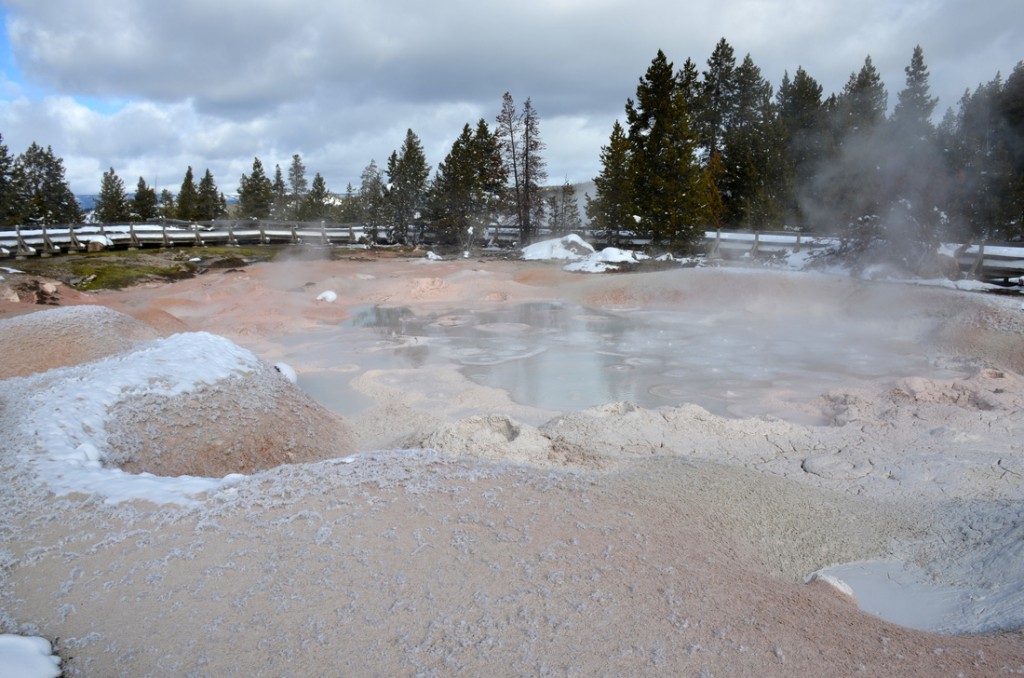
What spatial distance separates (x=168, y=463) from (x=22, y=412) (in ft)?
3.40

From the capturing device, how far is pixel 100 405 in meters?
5.18

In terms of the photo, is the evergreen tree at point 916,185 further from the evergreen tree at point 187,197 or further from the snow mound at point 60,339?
the evergreen tree at point 187,197

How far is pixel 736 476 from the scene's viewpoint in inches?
199

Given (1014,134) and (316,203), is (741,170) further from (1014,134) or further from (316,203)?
(316,203)

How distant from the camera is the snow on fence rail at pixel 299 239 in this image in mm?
15336

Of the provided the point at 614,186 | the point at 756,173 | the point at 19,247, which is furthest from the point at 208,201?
the point at 756,173

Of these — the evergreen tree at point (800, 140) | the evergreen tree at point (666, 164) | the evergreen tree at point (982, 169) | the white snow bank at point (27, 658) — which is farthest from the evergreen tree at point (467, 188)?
the white snow bank at point (27, 658)

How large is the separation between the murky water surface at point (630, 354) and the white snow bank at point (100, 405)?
200cm

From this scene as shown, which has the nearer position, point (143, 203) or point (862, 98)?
point (862, 98)

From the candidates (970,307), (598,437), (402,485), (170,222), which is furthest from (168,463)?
(170,222)

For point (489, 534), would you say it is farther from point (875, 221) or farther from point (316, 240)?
point (316, 240)

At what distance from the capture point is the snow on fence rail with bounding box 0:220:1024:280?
604 inches

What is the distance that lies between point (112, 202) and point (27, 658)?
51.7m

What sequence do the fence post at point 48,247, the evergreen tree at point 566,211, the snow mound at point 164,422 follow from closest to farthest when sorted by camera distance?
the snow mound at point 164,422 → the fence post at point 48,247 → the evergreen tree at point 566,211
